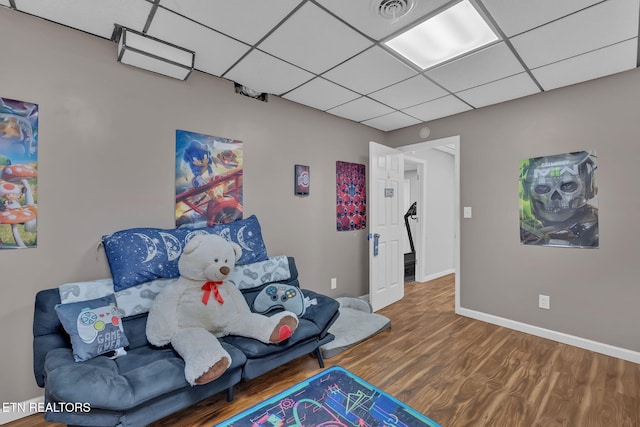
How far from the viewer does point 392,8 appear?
1.66m

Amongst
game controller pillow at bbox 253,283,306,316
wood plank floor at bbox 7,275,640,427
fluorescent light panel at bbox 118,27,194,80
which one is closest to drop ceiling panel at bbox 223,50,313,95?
fluorescent light panel at bbox 118,27,194,80

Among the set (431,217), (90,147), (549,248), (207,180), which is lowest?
(549,248)

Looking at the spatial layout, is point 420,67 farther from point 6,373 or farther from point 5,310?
point 6,373

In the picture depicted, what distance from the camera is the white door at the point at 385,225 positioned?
350 cm

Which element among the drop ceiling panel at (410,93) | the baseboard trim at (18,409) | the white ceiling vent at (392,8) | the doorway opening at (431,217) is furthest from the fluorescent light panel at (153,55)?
the doorway opening at (431,217)

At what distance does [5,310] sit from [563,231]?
4322 millimetres

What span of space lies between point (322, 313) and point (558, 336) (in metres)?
2.35

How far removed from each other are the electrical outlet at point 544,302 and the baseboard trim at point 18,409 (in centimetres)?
410

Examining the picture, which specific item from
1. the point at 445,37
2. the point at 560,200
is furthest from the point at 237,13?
the point at 560,200

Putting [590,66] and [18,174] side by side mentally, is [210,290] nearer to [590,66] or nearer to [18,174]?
[18,174]

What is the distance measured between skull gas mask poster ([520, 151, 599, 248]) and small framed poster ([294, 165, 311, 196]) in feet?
7.40

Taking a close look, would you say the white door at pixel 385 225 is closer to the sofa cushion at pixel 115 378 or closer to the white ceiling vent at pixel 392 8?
the white ceiling vent at pixel 392 8

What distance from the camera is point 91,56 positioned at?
6.47 ft

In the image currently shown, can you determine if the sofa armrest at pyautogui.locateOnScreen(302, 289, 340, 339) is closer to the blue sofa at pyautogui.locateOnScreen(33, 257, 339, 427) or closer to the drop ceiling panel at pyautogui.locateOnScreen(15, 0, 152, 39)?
the blue sofa at pyautogui.locateOnScreen(33, 257, 339, 427)
